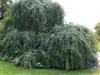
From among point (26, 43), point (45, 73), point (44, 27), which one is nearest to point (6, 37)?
point (26, 43)

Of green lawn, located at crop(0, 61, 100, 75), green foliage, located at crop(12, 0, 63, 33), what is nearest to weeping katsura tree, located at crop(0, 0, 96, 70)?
green foliage, located at crop(12, 0, 63, 33)

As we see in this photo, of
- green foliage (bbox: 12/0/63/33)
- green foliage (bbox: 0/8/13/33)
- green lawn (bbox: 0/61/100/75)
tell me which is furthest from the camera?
green foliage (bbox: 0/8/13/33)

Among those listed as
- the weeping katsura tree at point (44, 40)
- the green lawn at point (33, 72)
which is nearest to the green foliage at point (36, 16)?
the weeping katsura tree at point (44, 40)

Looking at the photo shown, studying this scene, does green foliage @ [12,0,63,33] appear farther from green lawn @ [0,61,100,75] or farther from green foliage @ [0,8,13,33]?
green lawn @ [0,61,100,75]

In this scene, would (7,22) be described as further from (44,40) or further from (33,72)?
(33,72)

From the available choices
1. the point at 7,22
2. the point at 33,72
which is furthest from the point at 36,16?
the point at 33,72

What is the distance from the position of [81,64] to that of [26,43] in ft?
6.82

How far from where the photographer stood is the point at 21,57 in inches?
330

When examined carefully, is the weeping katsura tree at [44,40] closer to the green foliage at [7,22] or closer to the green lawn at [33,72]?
the green foliage at [7,22]

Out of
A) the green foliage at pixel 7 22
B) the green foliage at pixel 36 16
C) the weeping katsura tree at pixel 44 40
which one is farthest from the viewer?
the green foliage at pixel 7 22

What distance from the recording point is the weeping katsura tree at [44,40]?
8133 millimetres

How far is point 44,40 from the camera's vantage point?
8711mm

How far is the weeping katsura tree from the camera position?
8.13 meters

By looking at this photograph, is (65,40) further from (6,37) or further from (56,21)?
(6,37)
